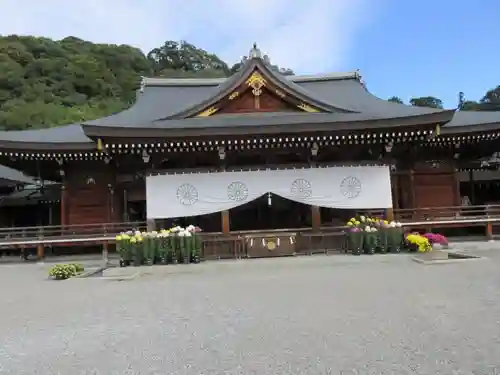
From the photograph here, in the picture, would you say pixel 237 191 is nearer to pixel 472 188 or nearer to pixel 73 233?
pixel 73 233

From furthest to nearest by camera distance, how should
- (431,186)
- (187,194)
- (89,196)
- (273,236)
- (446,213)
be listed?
(431,186), (89,196), (446,213), (187,194), (273,236)

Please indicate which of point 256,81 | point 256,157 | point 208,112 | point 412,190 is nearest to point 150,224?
point 256,157

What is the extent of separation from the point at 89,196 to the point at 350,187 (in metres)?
9.44

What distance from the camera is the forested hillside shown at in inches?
1779

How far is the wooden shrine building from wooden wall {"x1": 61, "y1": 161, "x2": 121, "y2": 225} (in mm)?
37

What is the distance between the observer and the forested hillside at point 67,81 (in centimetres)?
4519

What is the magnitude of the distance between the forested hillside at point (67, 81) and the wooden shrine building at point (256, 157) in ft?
88.6

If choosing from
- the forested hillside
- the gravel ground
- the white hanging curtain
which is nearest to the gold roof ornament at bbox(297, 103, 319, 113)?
the white hanging curtain

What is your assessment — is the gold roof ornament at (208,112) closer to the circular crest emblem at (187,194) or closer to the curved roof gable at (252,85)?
the curved roof gable at (252,85)

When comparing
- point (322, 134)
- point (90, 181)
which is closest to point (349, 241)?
point (322, 134)

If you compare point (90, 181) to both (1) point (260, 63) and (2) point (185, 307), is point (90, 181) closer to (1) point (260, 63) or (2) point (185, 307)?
(1) point (260, 63)

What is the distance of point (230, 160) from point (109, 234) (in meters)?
4.84

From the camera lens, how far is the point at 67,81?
55.8m

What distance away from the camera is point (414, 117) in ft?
44.7
